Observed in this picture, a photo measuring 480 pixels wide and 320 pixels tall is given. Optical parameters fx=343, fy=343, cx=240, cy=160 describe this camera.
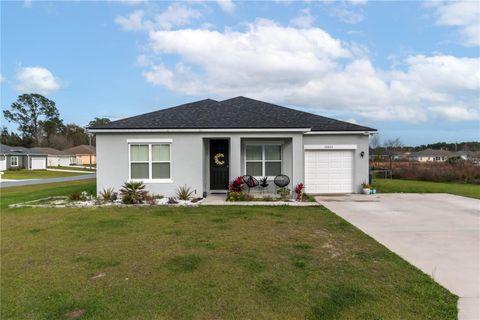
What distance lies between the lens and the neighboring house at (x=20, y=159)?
46.1 m

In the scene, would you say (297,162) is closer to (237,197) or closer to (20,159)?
(237,197)

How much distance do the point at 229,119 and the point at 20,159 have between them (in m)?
47.6

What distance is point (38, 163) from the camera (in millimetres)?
52906

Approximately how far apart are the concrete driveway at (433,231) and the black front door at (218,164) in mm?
4621

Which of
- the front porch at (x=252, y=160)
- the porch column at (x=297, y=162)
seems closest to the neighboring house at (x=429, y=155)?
the front porch at (x=252, y=160)

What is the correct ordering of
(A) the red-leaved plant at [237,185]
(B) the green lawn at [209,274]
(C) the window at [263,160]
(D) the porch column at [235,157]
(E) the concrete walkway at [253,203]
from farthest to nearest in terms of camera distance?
(C) the window at [263,160], (D) the porch column at [235,157], (A) the red-leaved plant at [237,185], (E) the concrete walkway at [253,203], (B) the green lawn at [209,274]

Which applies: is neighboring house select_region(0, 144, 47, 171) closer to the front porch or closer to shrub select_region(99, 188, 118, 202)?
shrub select_region(99, 188, 118, 202)

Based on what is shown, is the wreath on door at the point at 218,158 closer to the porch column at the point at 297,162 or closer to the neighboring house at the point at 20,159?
the porch column at the point at 297,162

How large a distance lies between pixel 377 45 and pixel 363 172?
618 centimetres

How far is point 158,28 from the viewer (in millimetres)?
17641

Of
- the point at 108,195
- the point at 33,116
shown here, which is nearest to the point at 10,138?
the point at 33,116

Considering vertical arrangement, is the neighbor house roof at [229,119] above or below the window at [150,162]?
above

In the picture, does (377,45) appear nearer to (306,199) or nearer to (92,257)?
(306,199)

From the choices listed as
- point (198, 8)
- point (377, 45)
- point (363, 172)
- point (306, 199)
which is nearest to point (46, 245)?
point (306, 199)
